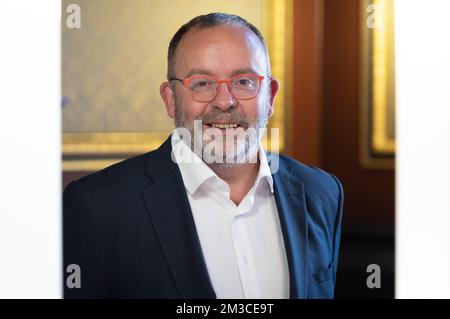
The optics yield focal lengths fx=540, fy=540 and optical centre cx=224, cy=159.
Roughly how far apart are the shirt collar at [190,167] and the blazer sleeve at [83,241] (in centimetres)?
20

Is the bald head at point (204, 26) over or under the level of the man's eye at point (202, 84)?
over

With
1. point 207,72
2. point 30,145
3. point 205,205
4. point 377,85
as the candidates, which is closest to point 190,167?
point 205,205

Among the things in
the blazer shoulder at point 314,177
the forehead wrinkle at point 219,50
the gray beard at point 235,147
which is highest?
the forehead wrinkle at point 219,50

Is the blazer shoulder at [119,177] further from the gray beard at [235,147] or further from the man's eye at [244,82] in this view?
the man's eye at [244,82]

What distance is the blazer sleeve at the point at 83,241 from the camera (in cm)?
110

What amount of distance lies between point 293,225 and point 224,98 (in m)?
0.30

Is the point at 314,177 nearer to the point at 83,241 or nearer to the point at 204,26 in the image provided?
the point at 204,26

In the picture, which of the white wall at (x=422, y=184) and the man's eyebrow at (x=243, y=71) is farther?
the white wall at (x=422, y=184)

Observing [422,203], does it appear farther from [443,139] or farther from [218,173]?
[218,173]

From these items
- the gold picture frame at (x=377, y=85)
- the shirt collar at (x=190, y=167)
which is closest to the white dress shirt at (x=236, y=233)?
the shirt collar at (x=190, y=167)

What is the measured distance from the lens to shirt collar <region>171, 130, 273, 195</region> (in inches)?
43.8

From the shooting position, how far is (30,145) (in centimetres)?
114

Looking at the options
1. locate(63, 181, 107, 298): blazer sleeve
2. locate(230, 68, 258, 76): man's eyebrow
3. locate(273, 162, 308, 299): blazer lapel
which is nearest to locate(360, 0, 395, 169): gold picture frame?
locate(273, 162, 308, 299): blazer lapel

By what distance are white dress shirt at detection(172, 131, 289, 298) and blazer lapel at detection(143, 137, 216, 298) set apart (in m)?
0.02
